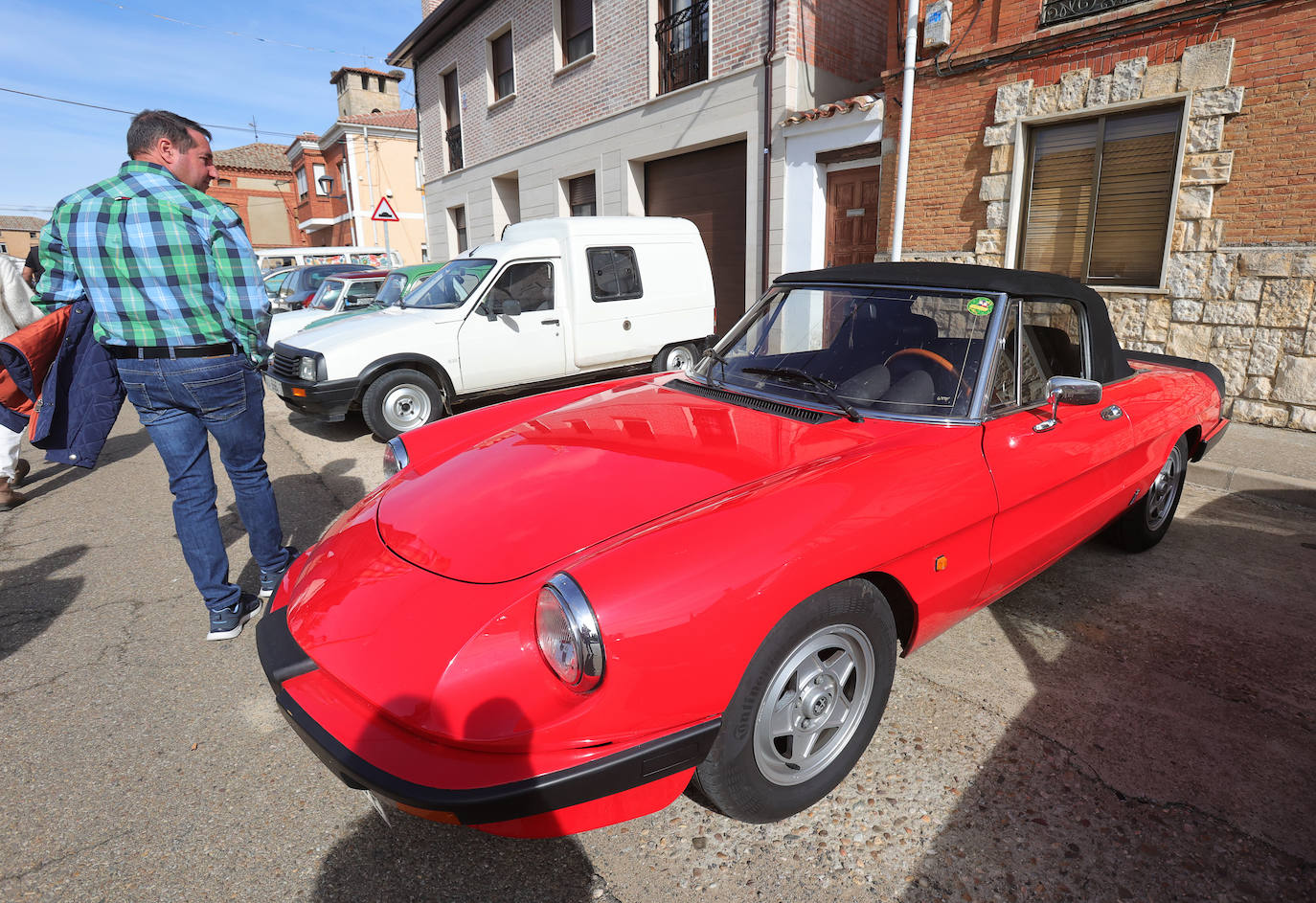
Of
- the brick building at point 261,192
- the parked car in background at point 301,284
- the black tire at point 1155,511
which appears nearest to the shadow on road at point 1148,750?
the black tire at point 1155,511

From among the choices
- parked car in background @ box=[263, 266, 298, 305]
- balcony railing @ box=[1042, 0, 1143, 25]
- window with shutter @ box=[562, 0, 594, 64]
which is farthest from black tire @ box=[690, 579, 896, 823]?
parked car in background @ box=[263, 266, 298, 305]

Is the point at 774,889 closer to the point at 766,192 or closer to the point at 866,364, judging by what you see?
the point at 866,364

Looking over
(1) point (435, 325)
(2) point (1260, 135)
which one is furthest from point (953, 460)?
(2) point (1260, 135)

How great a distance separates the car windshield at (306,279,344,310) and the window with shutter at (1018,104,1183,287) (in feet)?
32.6

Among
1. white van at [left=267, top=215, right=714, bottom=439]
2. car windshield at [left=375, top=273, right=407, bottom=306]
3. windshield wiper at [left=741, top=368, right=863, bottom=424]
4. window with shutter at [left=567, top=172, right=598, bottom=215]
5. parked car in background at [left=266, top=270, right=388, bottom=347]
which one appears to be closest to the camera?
windshield wiper at [left=741, top=368, right=863, bottom=424]

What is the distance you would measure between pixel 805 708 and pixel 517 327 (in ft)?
18.9

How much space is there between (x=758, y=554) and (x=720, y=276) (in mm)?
10179

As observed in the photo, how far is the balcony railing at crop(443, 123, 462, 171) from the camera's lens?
18.3m

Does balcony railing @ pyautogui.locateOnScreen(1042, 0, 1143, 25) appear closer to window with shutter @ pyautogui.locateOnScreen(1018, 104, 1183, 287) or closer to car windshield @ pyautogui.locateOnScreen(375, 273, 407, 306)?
window with shutter @ pyautogui.locateOnScreen(1018, 104, 1183, 287)

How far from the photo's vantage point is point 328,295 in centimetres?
1181

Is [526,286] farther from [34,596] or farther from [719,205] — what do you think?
[719,205]

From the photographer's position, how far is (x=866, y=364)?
9.55ft

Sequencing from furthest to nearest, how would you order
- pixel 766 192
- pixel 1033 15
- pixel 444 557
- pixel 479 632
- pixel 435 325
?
pixel 766 192 → pixel 1033 15 → pixel 435 325 → pixel 444 557 → pixel 479 632

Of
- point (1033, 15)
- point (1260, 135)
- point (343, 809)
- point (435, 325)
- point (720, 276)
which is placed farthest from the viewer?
point (720, 276)
